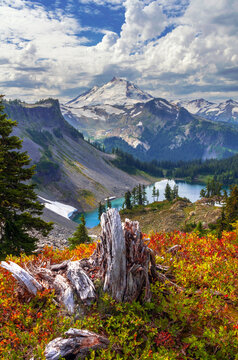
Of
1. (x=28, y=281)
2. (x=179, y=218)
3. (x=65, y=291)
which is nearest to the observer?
(x=65, y=291)

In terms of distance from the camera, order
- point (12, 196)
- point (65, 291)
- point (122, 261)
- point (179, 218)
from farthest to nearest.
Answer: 1. point (179, 218)
2. point (12, 196)
3. point (122, 261)
4. point (65, 291)

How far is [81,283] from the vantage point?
7.93 metres

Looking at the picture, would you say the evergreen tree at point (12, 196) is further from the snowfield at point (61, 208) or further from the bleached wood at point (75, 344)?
the snowfield at point (61, 208)

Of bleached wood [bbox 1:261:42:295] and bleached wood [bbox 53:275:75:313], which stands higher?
bleached wood [bbox 1:261:42:295]

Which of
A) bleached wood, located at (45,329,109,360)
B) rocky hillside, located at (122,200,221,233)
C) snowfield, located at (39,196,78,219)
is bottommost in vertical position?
snowfield, located at (39,196,78,219)

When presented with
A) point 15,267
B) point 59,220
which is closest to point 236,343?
point 15,267

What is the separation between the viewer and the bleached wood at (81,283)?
750 cm

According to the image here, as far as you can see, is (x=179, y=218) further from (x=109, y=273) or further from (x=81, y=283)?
(x=81, y=283)

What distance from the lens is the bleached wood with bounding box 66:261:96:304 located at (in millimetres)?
7498

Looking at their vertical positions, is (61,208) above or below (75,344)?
below

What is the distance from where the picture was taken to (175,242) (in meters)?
12.6

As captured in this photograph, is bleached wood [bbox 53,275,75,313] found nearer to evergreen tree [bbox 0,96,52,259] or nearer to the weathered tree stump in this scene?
the weathered tree stump

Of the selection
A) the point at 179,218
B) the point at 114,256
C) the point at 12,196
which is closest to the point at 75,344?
the point at 114,256

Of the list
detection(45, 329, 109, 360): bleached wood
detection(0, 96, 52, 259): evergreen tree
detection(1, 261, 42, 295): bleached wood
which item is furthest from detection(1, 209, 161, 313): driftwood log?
detection(0, 96, 52, 259): evergreen tree
